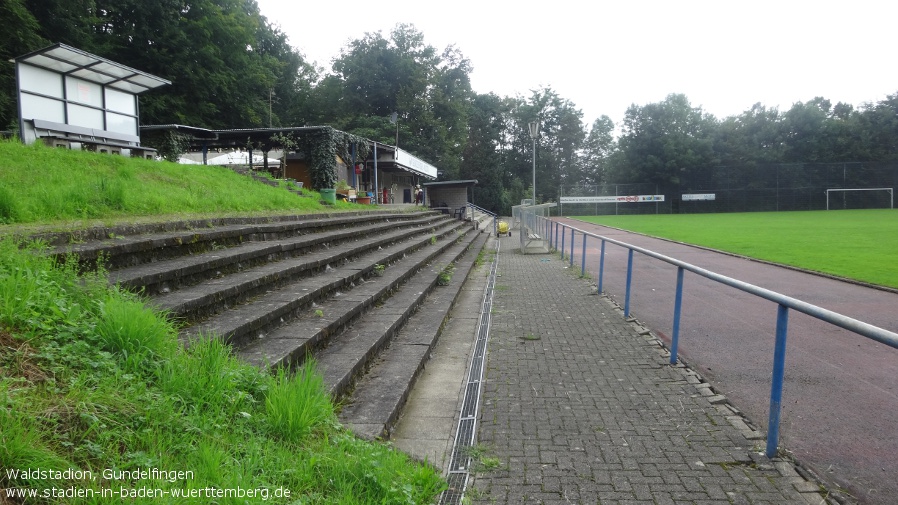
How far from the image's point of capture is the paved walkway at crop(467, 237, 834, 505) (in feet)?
9.07

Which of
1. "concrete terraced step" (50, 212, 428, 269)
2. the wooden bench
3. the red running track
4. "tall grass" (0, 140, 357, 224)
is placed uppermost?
the wooden bench

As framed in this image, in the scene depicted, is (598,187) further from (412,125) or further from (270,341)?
(270,341)

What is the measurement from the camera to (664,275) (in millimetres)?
10789

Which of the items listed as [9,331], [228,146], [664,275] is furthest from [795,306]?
[228,146]

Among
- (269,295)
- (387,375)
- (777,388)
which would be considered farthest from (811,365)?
(269,295)

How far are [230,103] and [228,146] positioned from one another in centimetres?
1541

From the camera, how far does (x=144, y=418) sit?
7.38 ft

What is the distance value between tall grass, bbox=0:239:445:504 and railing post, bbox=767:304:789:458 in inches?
78.8

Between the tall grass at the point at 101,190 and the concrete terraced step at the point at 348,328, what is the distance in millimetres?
2477

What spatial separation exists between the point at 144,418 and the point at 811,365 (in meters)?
5.33

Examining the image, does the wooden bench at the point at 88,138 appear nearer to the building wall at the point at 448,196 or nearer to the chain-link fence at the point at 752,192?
the building wall at the point at 448,196

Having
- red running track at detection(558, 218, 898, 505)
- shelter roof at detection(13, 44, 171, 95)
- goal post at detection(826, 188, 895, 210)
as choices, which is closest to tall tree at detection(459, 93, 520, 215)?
goal post at detection(826, 188, 895, 210)

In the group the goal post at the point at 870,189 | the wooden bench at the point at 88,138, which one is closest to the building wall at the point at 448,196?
the wooden bench at the point at 88,138

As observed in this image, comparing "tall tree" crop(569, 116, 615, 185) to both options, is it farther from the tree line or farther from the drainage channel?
the drainage channel
